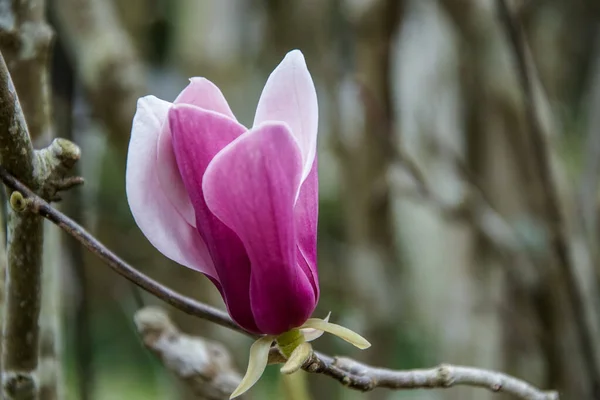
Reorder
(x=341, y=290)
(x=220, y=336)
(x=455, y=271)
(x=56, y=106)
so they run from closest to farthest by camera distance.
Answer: (x=56, y=106) < (x=220, y=336) < (x=455, y=271) < (x=341, y=290)

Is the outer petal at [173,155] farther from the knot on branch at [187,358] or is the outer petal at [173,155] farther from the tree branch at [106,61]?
the tree branch at [106,61]

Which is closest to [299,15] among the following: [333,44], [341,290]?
[333,44]

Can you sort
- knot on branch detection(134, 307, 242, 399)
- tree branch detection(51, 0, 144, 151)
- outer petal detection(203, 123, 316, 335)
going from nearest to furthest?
outer petal detection(203, 123, 316, 335) → knot on branch detection(134, 307, 242, 399) → tree branch detection(51, 0, 144, 151)

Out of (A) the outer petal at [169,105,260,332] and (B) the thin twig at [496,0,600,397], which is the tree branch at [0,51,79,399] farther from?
(B) the thin twig at [496,0,600,397]

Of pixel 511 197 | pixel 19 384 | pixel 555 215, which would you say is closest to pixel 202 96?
pixel 19 384

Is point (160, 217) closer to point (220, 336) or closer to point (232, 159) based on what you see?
point (232, 159)

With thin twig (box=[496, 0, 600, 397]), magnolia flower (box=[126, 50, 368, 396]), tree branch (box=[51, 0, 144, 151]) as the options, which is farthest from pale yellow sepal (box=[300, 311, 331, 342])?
tree branch (box=[51, 0, 144, 151])

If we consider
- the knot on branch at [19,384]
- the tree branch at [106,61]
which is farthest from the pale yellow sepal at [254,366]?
the tree branch at [106,61]

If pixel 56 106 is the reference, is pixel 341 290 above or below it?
below
